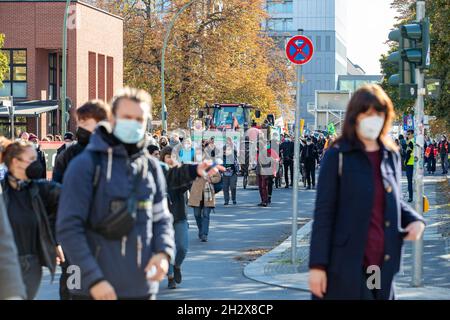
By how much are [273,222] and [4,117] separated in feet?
103

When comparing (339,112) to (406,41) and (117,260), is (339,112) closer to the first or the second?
(406,41)

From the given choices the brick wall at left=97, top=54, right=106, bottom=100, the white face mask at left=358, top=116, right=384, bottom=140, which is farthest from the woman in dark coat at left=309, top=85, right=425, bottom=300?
the brick wall at left=97, top=54, right=106, bottom=100

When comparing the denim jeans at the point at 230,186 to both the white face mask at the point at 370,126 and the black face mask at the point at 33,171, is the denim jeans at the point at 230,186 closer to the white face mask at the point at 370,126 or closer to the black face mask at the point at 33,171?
the black face mask at the point at 33,171

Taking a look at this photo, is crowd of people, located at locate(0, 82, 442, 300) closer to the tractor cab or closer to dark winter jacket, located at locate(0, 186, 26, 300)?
dark winter jacket, located at locate(0, 186, 26, 300)

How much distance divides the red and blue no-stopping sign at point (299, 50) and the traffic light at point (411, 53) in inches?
115

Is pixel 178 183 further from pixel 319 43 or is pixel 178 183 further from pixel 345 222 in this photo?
pixel 319 43

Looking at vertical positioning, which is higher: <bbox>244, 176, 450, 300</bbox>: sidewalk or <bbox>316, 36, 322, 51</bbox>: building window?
<bbox>316, 36, 322, 51</bbox>: building window

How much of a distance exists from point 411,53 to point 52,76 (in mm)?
45060

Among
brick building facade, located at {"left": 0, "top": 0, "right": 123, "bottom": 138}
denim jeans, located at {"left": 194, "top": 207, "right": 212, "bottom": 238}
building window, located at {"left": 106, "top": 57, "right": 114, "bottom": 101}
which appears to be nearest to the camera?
denim jeans, located at {"left": 194, "top": 207, "right": 212, "bottom": 238}

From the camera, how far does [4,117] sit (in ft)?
172

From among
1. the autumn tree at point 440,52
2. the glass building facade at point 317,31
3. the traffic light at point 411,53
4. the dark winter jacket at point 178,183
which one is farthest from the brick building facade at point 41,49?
the glass building facade at point 317,31

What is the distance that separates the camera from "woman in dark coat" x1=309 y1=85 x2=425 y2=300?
19.8 ft

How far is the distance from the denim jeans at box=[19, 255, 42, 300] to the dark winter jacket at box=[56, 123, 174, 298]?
1.56 metres

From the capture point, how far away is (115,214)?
5.77 m
